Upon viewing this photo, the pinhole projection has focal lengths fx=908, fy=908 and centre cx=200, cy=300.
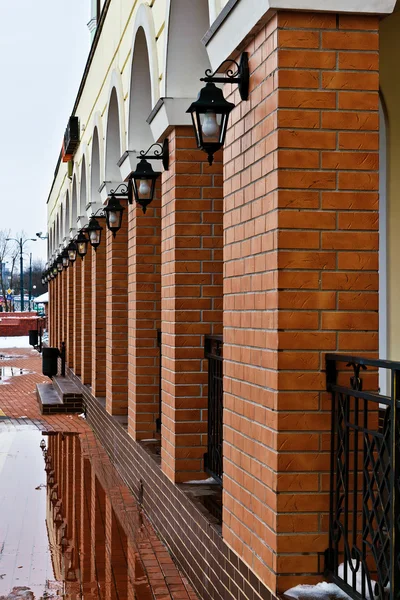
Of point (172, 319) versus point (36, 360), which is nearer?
point (172, 319)

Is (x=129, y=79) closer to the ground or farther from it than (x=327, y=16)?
farther from it

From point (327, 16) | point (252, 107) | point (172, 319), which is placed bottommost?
point (172, 319)

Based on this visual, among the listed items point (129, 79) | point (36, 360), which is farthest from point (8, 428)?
point (36, 360)

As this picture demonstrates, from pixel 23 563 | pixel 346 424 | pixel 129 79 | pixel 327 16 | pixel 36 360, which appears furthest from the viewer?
pixel 36 360

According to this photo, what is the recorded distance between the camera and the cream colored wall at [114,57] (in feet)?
23.1

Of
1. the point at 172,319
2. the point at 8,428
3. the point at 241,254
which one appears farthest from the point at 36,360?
the point at 241,254

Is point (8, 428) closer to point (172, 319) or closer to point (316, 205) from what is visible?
point (172, 319)

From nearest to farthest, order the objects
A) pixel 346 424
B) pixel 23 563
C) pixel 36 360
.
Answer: pixel 346 424, pixel 23 563, pixel 36 360

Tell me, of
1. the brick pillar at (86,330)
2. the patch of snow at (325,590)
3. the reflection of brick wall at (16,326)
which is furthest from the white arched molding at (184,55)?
the reflection of brick wall at (16,326)

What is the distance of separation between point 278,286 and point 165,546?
11.2 ft

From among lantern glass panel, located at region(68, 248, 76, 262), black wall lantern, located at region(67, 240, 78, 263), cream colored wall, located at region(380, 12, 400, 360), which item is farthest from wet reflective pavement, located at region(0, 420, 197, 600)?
lantern glass panel, located at region(68, 248, 76, 262)

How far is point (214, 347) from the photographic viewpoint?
6.30m

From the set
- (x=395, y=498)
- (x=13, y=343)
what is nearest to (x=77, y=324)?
(x=395, y=498)

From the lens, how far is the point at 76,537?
6.97 metres
